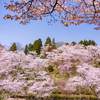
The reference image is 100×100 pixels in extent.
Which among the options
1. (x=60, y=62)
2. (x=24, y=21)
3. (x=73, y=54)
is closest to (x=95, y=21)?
(x=24, y=21)

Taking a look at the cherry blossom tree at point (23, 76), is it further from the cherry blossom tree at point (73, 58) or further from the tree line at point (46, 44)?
the tree line at point (46, 44)

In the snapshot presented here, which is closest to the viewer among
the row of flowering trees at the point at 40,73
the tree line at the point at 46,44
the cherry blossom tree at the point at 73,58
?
the row of flowering trees at the point at 40,73

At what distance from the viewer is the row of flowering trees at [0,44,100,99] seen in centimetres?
855

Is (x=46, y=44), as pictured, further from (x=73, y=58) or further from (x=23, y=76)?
(x=23, y=76)

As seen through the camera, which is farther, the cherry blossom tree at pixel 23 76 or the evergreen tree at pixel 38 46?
the evergreen tree at pixel 38 46

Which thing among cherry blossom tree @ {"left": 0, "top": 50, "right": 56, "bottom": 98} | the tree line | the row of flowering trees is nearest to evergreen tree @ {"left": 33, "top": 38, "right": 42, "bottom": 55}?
the tree line

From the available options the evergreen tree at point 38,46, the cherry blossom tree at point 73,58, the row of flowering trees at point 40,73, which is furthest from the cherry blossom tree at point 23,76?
the evergreen tree at point 38,46

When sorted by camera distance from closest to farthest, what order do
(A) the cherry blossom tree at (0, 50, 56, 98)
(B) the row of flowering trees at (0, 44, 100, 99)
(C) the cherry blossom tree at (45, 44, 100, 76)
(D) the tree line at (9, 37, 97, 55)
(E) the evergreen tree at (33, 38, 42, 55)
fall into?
(B) the row of flowering trees at (0, 44, 100, 99), (A) the cherry blossom tree at (0, 50, 56, 98), (C) the cherry blossom tree at (45, 44, 100, 76), (D) the tree line at (9, 37, 97, 55), (E) the evergreen tree at (33, 38, 42, 55)

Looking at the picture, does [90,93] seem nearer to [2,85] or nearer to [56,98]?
[56,98]

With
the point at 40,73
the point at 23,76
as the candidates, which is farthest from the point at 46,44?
the point at 40,73

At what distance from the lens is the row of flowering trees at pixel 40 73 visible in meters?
8.55

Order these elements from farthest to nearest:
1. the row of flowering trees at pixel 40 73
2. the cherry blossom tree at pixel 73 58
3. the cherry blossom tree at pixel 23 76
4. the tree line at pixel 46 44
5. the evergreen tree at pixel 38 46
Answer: the evergreen tree at pixel 38 46 → the tree line at pixel 46 44 → the cherry blossom tree at pixel 73 58 → the cherry blossom tree at pixel 23 76 → the row of flowering trees at pixel 40 73

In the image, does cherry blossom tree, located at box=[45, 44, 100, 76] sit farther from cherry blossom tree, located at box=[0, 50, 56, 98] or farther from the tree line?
the tree line

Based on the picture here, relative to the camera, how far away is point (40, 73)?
36.0ft
